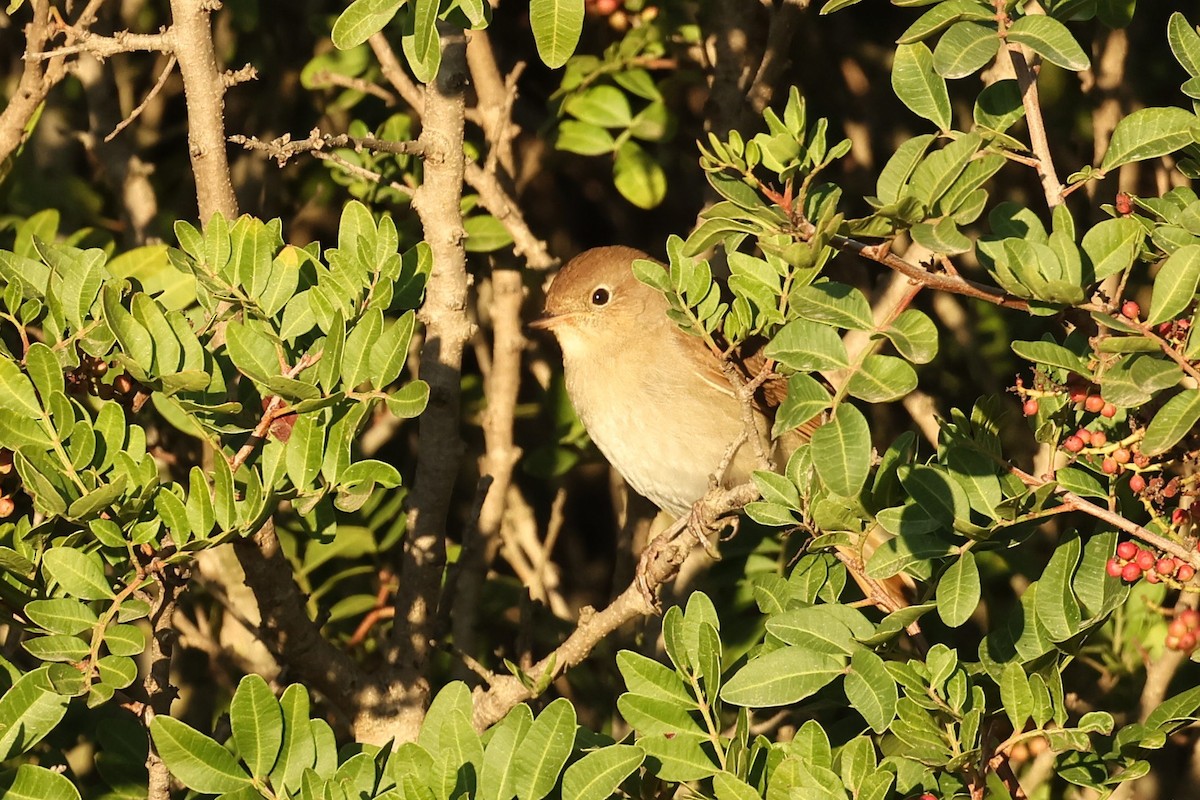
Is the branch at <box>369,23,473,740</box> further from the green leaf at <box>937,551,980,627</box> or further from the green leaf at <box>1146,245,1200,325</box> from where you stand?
the green leaf at <box>1146,245,1200,325</box>

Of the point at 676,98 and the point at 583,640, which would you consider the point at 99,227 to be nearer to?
the point at 676,98

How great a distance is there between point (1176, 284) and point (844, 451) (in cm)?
54

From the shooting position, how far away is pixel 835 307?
7.43ft

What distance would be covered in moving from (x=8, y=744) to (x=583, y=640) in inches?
61.7

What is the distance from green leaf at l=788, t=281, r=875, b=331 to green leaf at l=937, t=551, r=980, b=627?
0.44 meters

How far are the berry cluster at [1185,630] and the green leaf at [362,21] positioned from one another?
6.23 ft

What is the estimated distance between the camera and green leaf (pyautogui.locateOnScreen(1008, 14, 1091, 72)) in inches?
88.1

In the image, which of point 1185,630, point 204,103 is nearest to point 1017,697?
point 1185,630

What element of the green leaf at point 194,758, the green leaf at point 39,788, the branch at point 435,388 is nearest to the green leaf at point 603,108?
the branch at point 435,388

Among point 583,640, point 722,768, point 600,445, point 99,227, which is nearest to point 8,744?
point 722,768

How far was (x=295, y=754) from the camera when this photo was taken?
237 centimetres

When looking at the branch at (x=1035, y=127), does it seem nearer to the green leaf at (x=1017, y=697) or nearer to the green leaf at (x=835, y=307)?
the green leaf at (x=835, y=307)

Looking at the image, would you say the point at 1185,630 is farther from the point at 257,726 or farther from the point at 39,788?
the point at 39,788

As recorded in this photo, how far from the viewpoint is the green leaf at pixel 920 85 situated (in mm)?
2529
